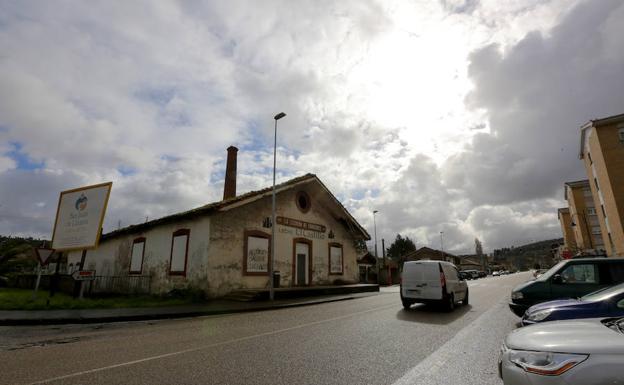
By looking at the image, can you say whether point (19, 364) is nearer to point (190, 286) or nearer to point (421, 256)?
point (190, 286)

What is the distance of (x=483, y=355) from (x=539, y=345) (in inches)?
131

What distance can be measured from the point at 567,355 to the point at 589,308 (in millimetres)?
3428

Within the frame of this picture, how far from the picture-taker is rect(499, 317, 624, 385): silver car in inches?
94.0

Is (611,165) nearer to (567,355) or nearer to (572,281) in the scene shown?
(572,281)

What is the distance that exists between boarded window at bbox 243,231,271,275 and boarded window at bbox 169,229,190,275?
3.16 metres

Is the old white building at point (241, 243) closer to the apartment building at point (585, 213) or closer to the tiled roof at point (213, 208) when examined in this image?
the tiled roof at point (213, 208)

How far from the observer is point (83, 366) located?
17.3 ft

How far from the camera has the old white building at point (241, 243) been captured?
17281 millimetres

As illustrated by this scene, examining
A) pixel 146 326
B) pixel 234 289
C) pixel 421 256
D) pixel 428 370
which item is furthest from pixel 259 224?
pixel 421 256

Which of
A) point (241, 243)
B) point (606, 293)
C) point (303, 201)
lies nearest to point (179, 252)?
point (241, 243)

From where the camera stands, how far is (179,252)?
60.6 feet

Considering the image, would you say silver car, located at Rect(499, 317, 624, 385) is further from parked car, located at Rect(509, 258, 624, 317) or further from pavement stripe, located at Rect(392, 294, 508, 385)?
parked car, located at Rect(509, 258, 624, 317)

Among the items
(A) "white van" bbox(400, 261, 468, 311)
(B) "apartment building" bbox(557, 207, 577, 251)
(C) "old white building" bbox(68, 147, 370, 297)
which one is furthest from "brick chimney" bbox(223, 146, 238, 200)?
(B) "apartment building" bbox(557, 207, 577, 251)

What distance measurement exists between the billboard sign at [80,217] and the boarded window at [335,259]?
14984 mm
